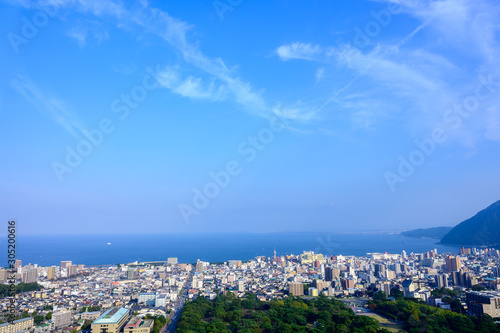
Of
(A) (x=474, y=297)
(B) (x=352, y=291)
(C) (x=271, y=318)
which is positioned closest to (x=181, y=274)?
(B) (x=352, y=291)

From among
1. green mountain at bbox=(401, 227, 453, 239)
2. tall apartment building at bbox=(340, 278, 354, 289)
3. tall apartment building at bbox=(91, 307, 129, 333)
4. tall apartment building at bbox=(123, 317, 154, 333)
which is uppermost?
tall apartment building at bbox=(91, 307, 129, 333)

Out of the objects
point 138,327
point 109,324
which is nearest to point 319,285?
point 138,327

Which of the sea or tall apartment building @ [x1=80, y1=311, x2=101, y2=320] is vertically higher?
tall apartment building @ [x1=80, y1=311, x2=101, y2=320]

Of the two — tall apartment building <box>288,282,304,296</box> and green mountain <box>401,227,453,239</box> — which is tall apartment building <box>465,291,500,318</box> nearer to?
tall apartment building <box>288,282,304,296</box>

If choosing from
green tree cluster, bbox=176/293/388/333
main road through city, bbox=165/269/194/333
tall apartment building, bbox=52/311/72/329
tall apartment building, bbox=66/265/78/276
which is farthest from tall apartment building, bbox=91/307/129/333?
tall apartment building, bbox=66/265/78/276

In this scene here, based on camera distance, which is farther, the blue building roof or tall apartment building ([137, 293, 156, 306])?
tall apartment building ([137, 293, 156, 306])

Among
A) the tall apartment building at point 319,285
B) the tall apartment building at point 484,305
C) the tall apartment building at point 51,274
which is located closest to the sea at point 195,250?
the tall apartment building at point 51,274

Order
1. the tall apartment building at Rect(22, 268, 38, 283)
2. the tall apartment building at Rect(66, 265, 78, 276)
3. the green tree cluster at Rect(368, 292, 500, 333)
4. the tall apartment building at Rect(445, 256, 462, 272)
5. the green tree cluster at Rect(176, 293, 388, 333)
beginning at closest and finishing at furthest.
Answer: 1. the green tree cluster at Rect(368, 292, 500, 333)
2. the green tree cluster at Rect(176, 293, 388, 333)
3. the tall apartment building at Rect(22, 268, 38, 283)
4. the tall apartment building at Rect(445, 256, 462, 272)
5. the tall apartment building at Rect(66, 265, 78, 276)

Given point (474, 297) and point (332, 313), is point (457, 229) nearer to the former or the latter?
point (474, 297)

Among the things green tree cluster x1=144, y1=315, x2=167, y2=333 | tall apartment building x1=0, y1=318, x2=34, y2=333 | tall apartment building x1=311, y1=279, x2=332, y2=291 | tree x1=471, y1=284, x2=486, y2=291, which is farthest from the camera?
tall apartment building x1=311, y1=279, x2=332, y2=291
